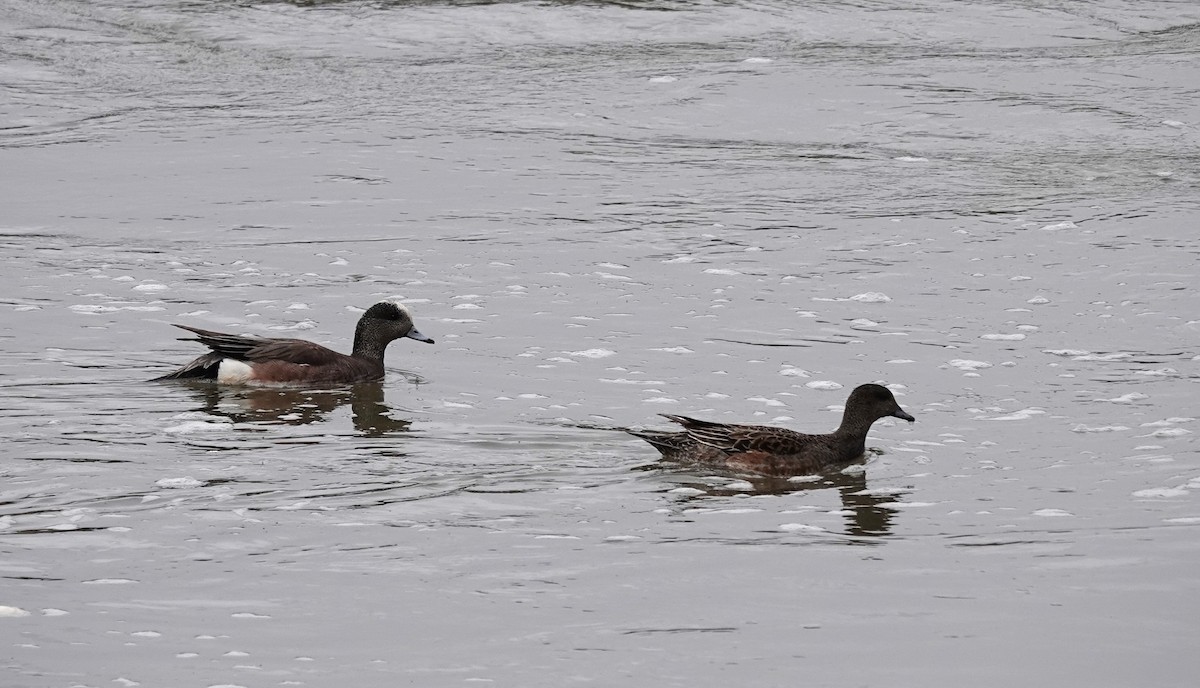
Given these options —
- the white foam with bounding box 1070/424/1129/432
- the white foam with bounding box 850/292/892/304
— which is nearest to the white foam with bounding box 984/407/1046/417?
the white foam with bounding box 1070/424/1129/432

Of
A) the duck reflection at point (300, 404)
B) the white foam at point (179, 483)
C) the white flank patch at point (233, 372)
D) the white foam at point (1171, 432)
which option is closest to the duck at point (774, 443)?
the white foam at point (1171, 432)

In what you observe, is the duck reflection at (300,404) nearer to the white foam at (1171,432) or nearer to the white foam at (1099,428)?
the white foam at (1099,428)

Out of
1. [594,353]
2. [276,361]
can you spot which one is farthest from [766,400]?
[276,361]

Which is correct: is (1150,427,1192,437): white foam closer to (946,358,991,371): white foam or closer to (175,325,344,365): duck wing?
(946,358,991,371): white foam

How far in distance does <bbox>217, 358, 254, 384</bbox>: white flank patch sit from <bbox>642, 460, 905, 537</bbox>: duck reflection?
3.22m

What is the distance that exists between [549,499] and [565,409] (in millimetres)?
1726

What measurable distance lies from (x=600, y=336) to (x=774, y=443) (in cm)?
288

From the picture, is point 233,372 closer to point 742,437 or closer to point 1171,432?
point 742,437

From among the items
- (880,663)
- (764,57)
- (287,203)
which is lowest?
(880,663)

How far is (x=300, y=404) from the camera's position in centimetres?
1104

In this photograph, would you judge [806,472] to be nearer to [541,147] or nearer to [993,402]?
[993,402]

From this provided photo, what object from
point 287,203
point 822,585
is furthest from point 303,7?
point 822,585

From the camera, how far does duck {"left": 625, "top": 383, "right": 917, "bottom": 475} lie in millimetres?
9289

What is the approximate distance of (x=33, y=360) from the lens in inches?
437
